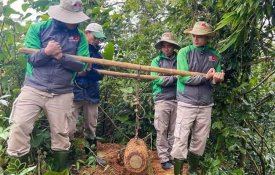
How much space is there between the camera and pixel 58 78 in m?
3.92

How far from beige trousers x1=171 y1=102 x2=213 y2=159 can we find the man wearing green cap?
41.4 inches

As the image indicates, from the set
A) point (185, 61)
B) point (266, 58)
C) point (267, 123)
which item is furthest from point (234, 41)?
point (267, 123)

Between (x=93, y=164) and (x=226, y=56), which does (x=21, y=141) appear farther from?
(x=226, y=56)

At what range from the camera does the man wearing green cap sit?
15.8 ft

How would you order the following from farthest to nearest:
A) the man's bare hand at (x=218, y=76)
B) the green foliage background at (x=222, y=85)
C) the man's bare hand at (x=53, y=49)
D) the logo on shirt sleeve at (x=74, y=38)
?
the green foliage background at (x=222, y=85)
the man's bare hand at (x=218, y=76)
the logo on shirt sleeve at (x=74, y=38)
the man's bare hand at (x=53, y=49)

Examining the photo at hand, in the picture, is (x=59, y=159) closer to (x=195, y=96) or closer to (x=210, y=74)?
(x=195, y=96)

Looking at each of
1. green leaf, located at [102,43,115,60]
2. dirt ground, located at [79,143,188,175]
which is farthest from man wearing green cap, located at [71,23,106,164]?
green leaf, located at [102,43,115,60]

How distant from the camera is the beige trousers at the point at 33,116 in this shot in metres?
3.69

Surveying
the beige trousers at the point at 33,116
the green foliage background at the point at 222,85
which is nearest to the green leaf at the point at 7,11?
the green foliage background at the point at 222,85

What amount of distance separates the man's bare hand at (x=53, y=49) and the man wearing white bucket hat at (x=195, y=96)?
1553 millimetres

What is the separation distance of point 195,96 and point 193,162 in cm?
87

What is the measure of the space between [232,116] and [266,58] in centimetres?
91

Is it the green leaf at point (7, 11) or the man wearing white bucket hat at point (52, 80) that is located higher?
the green leaf at point (7, 11)

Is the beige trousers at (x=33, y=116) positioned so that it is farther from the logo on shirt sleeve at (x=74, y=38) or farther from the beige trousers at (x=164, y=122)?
the beige trousers at (x=164, y=122)
